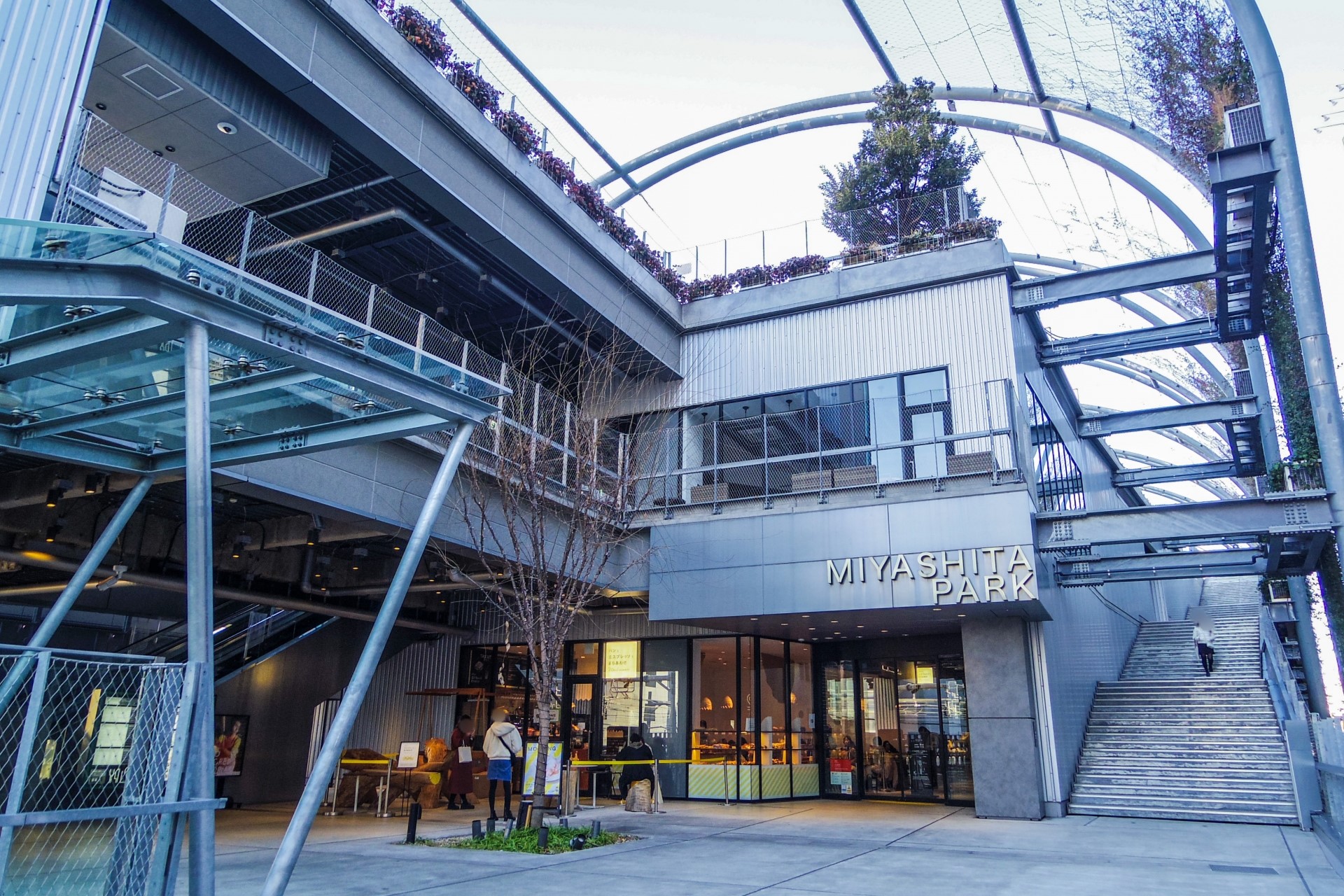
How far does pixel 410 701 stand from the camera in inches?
900

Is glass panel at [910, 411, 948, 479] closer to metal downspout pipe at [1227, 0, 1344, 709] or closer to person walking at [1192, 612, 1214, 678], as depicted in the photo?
metal downspout pipe at [1227, 0, 1344, 709]

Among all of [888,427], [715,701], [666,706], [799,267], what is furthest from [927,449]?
[666,706]

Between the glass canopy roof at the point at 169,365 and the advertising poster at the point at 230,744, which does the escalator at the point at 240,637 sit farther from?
the glass canopy roof at the point at 169,365

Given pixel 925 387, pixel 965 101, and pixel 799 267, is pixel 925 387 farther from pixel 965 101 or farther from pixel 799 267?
pixel 965 101

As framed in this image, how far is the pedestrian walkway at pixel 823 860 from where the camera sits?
355 inches

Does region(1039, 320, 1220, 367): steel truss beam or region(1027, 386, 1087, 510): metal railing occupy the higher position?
region(1039, 320, 1220, 367): steel truss beam

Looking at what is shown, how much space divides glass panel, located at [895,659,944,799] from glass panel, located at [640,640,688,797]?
486cm

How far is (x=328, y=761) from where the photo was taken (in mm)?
6543

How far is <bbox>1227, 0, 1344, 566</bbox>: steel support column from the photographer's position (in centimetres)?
1228

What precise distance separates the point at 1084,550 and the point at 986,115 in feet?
→ 53.6

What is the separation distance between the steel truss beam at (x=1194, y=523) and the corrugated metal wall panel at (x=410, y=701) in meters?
14.7

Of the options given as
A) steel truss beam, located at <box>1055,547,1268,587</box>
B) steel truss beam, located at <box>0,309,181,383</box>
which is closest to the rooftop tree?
steel truss beam, located at <box>1055,547,1268,587</box>

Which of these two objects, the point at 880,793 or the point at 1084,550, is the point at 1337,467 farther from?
the point at 880,793

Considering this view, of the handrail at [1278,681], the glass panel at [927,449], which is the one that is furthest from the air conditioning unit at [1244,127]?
the handrail at [1278,681]
